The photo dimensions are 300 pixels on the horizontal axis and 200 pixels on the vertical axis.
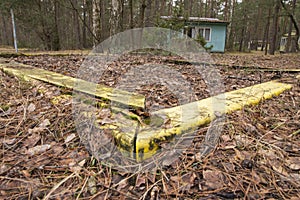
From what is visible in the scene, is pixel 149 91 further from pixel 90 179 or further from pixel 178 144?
A: pixel 90 179

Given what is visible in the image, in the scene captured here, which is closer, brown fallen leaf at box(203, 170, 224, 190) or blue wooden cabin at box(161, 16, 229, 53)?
brown fallen leaf at box(203, 170, 224, 190)

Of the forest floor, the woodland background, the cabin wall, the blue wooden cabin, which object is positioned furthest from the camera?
the cabin wall

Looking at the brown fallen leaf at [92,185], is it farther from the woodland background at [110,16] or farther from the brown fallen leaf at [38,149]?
the woodland background at [110,16]

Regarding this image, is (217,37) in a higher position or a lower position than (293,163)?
higher

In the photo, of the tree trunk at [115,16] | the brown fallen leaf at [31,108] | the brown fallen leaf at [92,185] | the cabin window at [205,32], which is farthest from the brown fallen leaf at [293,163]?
the cabin window at [205,32]

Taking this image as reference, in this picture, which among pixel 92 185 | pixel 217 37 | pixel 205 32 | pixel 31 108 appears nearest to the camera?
pixel 92 185

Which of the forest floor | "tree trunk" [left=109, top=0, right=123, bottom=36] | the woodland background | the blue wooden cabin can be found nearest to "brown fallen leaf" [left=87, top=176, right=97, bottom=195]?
the forest floor

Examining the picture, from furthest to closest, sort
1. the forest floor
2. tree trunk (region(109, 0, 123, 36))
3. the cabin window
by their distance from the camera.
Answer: the cabin window < tree trunk (region(109, 0, 123, 36)) < the forest floor

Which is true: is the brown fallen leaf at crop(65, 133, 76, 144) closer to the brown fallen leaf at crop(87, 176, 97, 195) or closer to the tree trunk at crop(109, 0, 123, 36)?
the brown fallen leaf at crop(87, 176, 97, 195)

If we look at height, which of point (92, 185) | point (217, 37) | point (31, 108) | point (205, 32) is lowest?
point (92, 185)

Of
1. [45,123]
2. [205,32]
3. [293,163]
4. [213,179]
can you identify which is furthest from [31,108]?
[205,32]

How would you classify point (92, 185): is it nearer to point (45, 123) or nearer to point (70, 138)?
point (70, 138)

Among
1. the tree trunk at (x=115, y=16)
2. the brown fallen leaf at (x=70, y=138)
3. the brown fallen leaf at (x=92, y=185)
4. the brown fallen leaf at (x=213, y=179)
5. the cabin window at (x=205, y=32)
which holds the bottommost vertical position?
the brown fallen leaf at (x=92, y=185)

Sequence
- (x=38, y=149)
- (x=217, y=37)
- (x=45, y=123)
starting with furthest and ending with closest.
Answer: (x=217, y=37), (x=45, y=123), (x=38, y=149)
